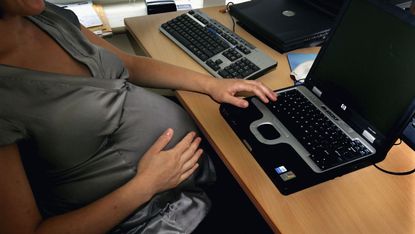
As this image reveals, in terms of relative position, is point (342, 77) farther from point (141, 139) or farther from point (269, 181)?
point (141, 139)

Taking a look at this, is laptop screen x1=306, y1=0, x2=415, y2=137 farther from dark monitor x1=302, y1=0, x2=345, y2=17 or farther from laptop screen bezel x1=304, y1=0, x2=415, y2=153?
A: dark monitor x1=302, y1=0, x2=345, y2=17

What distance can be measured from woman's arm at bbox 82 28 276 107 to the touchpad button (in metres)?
0.08

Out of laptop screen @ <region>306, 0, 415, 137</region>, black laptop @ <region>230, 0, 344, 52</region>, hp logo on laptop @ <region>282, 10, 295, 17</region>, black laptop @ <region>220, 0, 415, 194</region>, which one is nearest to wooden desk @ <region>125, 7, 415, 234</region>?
black laptop @ <region>220, 0, 415, 194</region>

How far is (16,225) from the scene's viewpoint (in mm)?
587

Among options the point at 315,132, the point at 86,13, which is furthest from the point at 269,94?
the point at 86,13

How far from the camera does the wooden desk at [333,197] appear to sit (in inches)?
24.5

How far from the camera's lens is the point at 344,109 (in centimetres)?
76

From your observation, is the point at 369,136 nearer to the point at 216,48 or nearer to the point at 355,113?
the point at 355,113

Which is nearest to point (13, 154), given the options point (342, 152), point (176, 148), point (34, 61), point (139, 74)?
point (34, 61)

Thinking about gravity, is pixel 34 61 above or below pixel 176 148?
above

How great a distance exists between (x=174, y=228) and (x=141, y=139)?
227 millimetres

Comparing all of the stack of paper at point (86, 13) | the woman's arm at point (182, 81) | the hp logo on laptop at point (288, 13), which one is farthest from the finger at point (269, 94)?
the stack of paper at point (86, 13)

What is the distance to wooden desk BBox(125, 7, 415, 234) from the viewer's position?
2.05 ft

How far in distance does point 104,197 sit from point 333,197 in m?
0.48
